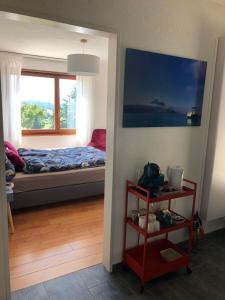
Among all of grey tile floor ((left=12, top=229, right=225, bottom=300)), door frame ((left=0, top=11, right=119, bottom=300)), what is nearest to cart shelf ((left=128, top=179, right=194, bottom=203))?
door frame ((left=0, top=11, right=119, bottom=300))

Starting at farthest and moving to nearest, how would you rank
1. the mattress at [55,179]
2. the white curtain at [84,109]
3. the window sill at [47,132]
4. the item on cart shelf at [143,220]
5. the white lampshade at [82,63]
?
1. the white curtain at [84,109]
2. the window sill at [47,132]
3. the white lampshade at [82,63]
4. the mattress at [55,179]
5. the item on cart shelf at [143,220]

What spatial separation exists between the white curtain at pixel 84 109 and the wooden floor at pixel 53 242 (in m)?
2.39

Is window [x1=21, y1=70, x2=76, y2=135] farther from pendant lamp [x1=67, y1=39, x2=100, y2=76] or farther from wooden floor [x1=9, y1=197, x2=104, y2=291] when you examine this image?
wooden floor [x1=9, y1=197, x2=104, y2=291]

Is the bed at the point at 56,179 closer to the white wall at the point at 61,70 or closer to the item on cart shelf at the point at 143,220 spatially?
the white wall at the point at 61,70

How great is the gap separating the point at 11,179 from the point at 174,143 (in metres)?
2.06

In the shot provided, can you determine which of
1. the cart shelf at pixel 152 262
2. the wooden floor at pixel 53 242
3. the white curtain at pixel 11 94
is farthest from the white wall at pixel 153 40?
the white curtain at pixel 11 94

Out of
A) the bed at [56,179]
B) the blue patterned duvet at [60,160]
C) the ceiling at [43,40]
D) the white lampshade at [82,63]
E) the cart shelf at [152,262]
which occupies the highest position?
the ceiling at [43,40]

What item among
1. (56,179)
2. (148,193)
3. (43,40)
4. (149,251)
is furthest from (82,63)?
(149,251)

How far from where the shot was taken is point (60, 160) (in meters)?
3.66

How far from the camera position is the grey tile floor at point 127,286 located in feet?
5.88

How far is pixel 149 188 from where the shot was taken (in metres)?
1.83

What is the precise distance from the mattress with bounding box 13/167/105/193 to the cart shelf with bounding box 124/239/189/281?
1.49 metres

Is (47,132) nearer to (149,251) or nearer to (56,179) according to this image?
(56,179)

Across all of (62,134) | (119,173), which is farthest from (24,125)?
(119,173)
